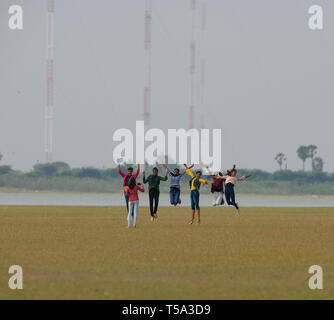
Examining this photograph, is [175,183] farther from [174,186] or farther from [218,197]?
[218,197]

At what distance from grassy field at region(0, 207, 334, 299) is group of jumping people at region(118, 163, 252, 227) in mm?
1245

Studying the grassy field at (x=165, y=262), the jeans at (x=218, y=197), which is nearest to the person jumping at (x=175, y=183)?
the jeans at (x=218, y=197)

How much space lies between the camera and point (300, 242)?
78.4 feet

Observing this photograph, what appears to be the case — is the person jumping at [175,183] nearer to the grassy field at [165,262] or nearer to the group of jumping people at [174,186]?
the group of jumping people at [174,186]

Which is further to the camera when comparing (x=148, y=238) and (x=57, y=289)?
(x=148, y=238)

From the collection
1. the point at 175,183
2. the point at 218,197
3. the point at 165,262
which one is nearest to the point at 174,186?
the point at 175,183

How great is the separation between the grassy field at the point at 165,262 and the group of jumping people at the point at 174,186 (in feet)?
4.08

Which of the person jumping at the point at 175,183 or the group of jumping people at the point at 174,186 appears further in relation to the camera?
the person jumping at the point at 175,183

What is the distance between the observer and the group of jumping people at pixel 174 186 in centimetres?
2829
